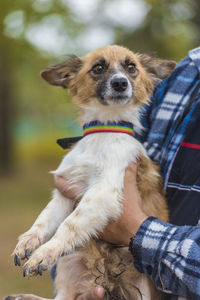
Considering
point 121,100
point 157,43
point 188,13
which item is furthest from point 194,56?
point 157,43

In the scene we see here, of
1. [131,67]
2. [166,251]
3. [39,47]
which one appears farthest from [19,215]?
[166,251]

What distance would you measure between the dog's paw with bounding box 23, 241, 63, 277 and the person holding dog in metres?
0.27

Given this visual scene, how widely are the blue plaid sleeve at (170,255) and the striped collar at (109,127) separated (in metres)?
0.72

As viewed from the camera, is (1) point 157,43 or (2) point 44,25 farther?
(1) point 157,43

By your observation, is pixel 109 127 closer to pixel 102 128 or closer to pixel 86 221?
pixel 102 128

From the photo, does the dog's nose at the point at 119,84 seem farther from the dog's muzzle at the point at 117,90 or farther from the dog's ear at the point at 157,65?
the dog's ear at the point at 157,65

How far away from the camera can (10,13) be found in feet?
29.3

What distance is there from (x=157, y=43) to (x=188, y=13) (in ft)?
5.86

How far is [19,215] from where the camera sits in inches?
374

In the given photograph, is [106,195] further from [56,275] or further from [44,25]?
[44,25]

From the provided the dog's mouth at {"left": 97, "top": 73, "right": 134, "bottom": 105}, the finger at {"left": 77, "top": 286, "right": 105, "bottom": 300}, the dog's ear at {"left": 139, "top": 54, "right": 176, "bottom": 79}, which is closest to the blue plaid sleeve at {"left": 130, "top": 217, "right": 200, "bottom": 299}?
the finger at {"left": 77, "top": 286, "right": 105, "bottom": 300}

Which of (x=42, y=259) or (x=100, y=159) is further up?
(x=100, y=159)

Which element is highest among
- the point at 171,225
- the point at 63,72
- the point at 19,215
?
the point at 63,72

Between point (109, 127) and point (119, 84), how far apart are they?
282 millimetres
